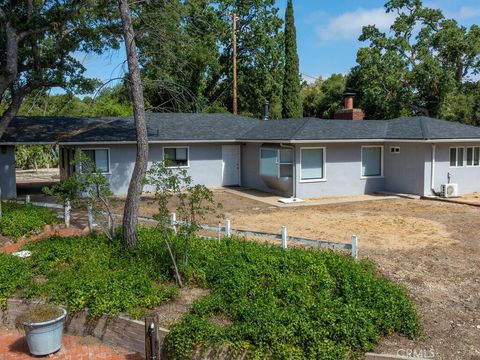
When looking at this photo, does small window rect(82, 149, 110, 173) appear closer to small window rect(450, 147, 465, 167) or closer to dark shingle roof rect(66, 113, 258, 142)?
dark shingle roof rect(66, 113, 258, 142)

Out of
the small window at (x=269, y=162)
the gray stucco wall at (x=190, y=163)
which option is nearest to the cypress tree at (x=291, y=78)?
the gray stucco wall at (x=190, y=163)

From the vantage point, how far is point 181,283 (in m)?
7.97

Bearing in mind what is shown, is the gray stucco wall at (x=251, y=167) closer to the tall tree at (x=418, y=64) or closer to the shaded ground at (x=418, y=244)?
the shaded ground at (x=418, y=244)

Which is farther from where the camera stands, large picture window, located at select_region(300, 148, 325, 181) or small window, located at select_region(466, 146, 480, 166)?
small window, located at select_region(466, 146, 480, 166)

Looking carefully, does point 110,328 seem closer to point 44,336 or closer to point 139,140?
point 44,336

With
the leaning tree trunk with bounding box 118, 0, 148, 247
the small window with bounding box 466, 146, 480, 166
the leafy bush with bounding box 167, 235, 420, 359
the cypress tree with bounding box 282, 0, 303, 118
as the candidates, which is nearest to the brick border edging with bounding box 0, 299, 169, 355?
the leafy bush with bounding box 167, 235, 420, 359

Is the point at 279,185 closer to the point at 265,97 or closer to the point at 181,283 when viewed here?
the point at 181,283

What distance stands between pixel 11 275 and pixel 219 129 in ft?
52.3

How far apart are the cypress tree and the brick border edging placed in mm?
29118

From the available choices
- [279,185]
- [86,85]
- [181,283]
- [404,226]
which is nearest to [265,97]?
[279,185]

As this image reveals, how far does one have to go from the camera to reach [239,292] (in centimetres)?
728

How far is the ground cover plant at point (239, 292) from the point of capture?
5930 mm
